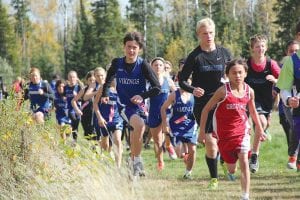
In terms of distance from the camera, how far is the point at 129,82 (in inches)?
327

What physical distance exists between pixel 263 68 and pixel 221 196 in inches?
114

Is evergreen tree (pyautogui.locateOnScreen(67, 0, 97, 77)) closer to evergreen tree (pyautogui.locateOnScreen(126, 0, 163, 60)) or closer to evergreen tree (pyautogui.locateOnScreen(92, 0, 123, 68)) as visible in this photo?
evergreen tree (pyautogui.locateOnScreen(92, 0, 123, 68))

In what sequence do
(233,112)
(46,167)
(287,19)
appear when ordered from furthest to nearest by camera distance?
(287,19) < (233,112) < (46,167)

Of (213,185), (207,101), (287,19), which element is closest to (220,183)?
(213,185)

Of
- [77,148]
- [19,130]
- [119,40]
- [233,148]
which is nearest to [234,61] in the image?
Result: [233,148]

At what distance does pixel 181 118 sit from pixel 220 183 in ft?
6.09

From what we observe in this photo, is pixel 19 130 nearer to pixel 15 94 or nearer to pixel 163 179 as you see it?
pixel 15 94

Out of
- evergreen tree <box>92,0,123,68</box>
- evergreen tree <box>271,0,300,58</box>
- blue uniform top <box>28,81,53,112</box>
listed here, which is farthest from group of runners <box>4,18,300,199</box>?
evergreen tree <box>92,0,123,68</box>

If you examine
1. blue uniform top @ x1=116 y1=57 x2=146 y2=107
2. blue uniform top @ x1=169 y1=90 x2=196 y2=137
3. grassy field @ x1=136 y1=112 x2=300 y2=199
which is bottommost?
grassy field @ x1=136 y1=112 x2=300 y2=199

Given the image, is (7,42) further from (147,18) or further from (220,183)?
(220,183)

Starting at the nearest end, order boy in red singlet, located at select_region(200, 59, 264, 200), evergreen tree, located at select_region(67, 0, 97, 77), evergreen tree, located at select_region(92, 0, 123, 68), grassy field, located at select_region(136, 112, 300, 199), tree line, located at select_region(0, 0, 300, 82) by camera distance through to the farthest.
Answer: boy in red singlet, located at select_region(200, 59, 264, 200), grassy field, located at select_region(136, 112, 300, 199), tree line, located at select_region(0, 0, 300, 82), evergreen tree, located at select_region(92, 0, 123, 68), evergreen tree, located at select_region(67, 0, 97, 77)

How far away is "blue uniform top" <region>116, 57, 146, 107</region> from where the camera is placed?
8.29 meters

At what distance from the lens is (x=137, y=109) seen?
8391 mm

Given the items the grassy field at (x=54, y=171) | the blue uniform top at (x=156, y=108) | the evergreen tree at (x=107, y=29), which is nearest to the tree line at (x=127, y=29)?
the evergreen tree at (x=107, y=29)
